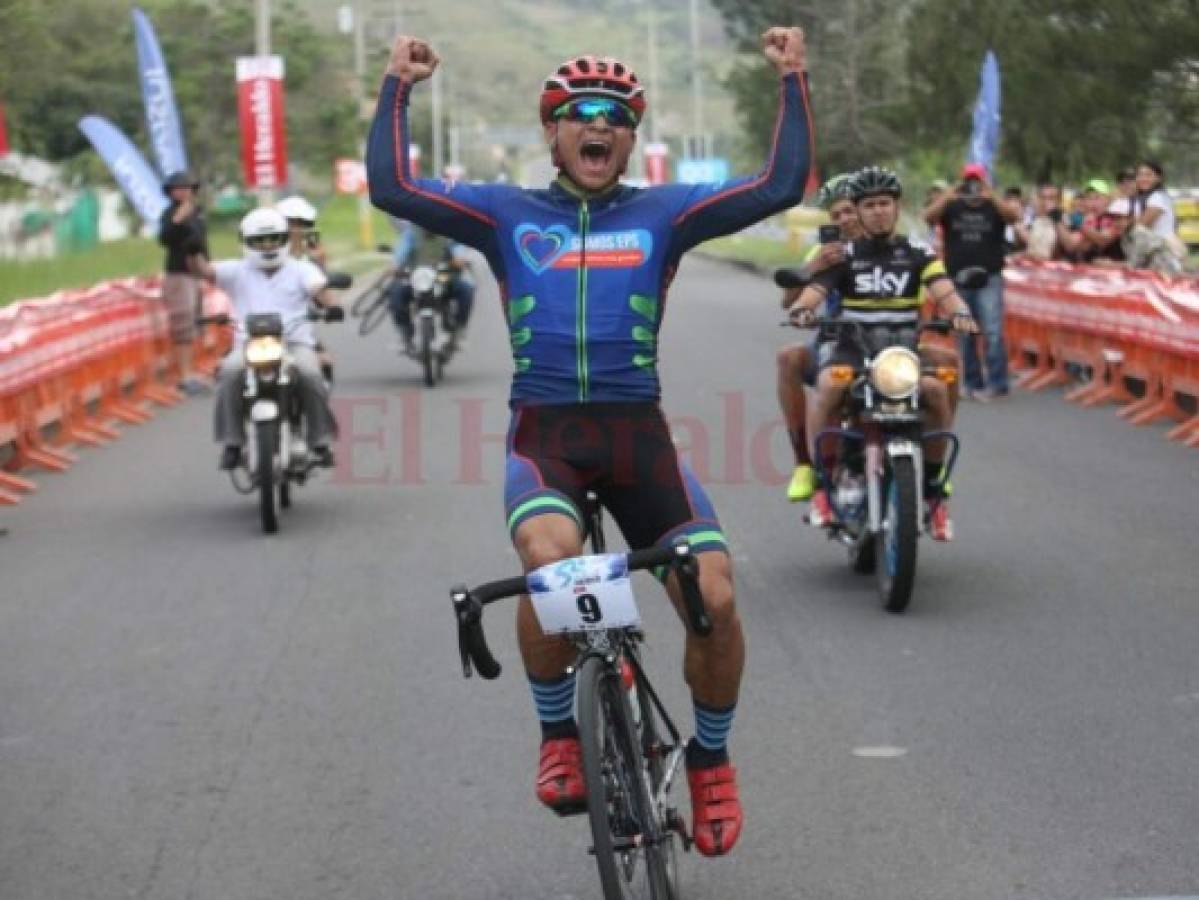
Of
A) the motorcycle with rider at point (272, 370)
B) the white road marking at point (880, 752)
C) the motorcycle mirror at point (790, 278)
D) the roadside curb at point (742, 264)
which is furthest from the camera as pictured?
the roadside curb at point (742, 264)

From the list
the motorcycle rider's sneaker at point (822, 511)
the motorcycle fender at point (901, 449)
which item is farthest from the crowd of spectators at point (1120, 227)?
the motorcycle fender at point (901, 449)

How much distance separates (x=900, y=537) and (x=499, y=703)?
2234 millimetres

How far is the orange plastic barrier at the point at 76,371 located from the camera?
56.6 ft

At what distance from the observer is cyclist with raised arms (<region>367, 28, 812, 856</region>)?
20.6ft

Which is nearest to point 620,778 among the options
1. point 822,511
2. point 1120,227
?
point 822,511

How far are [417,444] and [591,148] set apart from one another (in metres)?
11.9

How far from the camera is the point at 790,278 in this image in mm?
10367

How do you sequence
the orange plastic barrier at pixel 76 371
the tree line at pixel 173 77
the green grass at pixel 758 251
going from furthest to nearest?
the green grass at pixel 758 251 < the tree line at pixel 173 77 < the orange plastic barrier at pixel 76 371

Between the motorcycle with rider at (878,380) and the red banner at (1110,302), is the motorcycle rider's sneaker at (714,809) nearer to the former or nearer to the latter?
the motorcycle with rider at (878,380)

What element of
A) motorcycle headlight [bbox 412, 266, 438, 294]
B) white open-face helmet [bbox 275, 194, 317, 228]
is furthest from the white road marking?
motorcycle headlight [bbox 412, 266, 438, 294]

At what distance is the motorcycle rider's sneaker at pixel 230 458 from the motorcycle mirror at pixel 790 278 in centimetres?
463

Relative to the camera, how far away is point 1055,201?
2766cm

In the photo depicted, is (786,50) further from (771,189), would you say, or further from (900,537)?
(900,537)

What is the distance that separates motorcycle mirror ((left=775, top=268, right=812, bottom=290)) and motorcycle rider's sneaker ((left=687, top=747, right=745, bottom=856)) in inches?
163
